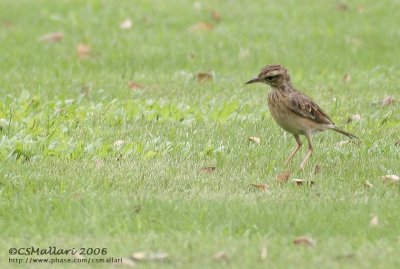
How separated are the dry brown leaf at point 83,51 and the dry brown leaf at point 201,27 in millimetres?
1899

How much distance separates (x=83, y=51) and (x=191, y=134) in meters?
4.74

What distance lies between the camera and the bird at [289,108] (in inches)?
376

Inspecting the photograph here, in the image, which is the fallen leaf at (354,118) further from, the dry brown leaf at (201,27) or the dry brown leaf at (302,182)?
the dry brown leaf at (201,27)

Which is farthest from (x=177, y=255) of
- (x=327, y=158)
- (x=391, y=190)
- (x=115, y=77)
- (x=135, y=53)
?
(x=135, y=53)

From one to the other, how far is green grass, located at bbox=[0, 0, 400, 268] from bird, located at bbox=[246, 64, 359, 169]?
0.32 m

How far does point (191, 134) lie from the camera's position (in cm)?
1068

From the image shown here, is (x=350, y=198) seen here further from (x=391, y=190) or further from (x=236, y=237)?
(x=236, y=237)

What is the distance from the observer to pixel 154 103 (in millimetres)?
11906

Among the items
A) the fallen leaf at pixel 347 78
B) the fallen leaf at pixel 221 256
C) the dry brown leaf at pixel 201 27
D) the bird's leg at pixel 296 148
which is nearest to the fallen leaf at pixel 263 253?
the fallen leaf at pixel 221 256

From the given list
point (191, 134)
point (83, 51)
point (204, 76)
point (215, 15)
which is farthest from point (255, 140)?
point (215, 15)

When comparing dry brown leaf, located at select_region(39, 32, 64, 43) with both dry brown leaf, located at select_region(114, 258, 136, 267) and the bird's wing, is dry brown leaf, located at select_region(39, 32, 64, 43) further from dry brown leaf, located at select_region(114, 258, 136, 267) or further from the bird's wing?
dry brown leaf, located at select_region(114, 258, 136, 267)

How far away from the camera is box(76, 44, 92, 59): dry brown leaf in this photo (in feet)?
48.7

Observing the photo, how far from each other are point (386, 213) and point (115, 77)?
6.25m

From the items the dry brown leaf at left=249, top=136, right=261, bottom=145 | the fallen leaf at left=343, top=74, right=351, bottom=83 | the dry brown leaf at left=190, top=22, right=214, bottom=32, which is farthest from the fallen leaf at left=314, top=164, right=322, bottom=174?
the dry brown leaf at left=190, top=22, right=214, bottom=32
